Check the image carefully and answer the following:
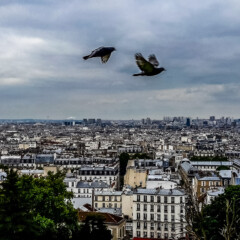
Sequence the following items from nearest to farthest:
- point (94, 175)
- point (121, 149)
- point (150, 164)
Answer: point (94, 175) < point (150, 164) < point (121, 149)

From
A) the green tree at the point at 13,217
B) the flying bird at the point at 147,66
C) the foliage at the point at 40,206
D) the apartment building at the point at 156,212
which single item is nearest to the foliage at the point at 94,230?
the foliage at the point at 40,206

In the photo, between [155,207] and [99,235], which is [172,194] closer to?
[155,207]

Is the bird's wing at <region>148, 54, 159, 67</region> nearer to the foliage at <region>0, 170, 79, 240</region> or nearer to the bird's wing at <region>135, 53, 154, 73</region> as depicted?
the bird's wing at <region>135, 53, 154, 73</region>

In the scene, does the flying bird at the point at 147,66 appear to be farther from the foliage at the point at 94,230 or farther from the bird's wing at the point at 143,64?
the foliage at the point at 94,230

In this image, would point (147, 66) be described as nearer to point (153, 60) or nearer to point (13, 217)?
point (153, 60)

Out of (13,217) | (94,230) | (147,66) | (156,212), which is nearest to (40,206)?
(94,230)

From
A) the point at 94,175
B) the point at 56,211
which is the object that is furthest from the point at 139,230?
the point at 94,175
